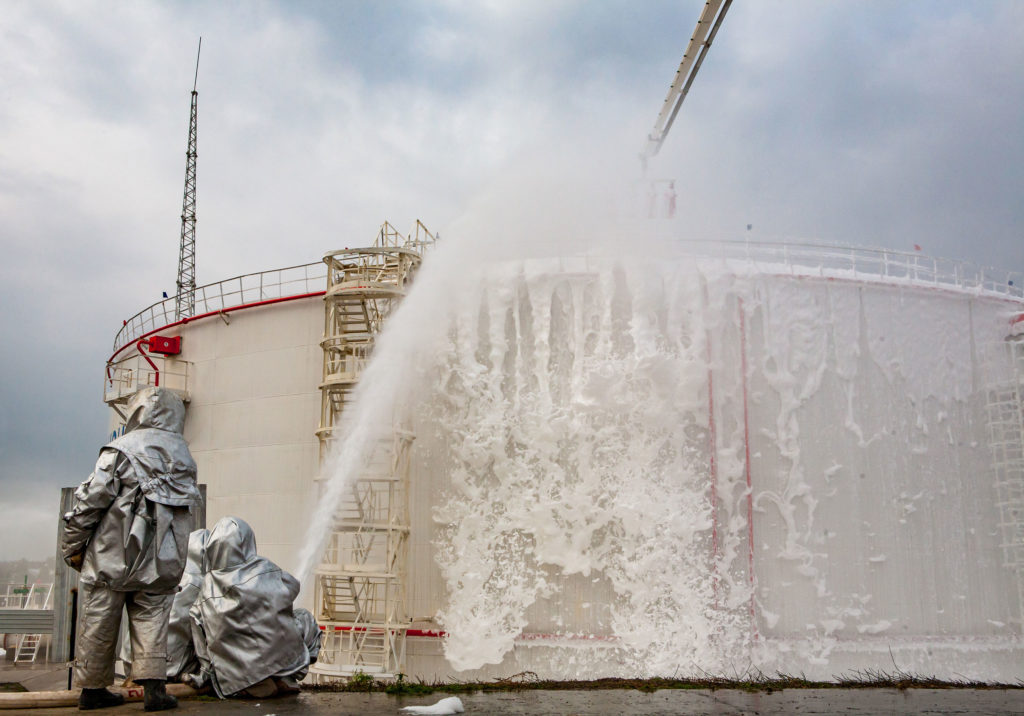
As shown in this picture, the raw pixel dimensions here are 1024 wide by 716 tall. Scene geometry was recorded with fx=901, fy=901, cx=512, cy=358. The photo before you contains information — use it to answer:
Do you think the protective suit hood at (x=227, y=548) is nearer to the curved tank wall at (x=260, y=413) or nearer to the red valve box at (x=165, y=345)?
the curved tank wall at (x=260, y=413)

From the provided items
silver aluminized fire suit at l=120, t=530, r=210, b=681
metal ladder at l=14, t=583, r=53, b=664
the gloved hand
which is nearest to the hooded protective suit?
silver aluminized fire suit at l=120, t=530, r=210, b=681

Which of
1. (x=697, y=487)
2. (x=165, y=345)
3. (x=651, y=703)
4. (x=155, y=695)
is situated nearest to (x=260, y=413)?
(x=165, y=345)

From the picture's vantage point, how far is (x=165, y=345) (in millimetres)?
19406

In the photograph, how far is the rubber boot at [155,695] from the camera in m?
6.70

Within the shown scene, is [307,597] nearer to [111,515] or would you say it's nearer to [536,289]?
[536,289]

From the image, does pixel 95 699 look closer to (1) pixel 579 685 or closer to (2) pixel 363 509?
(1) pixel 579 685

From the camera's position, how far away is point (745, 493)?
14.7 m

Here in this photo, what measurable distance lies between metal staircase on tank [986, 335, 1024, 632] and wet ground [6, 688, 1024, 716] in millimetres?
8245

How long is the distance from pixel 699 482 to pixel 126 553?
9.84 metres

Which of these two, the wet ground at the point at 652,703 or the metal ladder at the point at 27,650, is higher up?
the wet ground at the point at 652,703

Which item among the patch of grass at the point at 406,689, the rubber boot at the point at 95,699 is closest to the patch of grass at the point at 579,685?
the patch of grass at the point at 406,689

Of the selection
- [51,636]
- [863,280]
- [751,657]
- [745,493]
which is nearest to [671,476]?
[745,493]

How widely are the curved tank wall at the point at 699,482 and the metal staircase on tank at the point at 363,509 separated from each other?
1.74 feet

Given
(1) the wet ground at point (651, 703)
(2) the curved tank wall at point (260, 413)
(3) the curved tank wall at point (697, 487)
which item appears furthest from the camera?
(2) the curved tank wall at point (260, 413)
